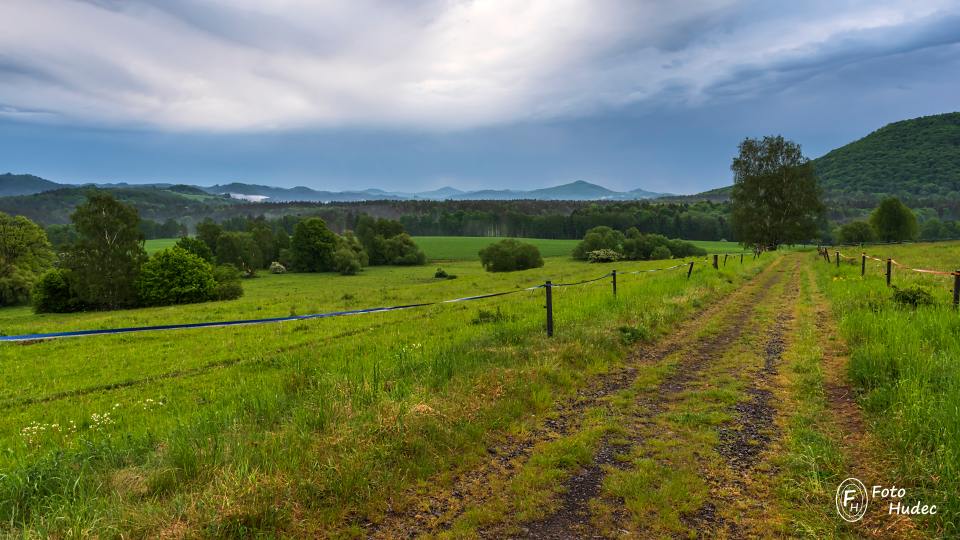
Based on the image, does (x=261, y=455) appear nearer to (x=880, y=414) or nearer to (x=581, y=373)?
(x=581, y=373)

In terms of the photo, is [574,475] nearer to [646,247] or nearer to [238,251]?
[646,247]

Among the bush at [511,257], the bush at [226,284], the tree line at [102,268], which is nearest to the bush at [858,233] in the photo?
the bush at [511,257]

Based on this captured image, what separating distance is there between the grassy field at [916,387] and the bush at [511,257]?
213ft

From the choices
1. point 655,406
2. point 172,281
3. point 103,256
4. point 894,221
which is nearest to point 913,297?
point 655,406

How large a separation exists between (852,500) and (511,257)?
7220cm

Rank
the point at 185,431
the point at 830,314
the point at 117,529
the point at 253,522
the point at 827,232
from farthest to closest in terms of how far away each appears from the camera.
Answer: the point at 827,232
the point at 830,314
the point at 185,431
the point at 253,522
the point at 117,529

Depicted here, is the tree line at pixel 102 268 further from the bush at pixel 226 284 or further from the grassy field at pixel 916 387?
the grassy field at pixel 916 387

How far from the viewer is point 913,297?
11.4 meters

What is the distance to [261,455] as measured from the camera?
4949 millimetres

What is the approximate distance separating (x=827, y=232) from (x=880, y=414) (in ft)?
462

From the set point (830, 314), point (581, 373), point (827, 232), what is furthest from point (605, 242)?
point (581, 373)

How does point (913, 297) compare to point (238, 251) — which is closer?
point (913, 297)

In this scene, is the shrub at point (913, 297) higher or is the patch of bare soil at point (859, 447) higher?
the shrub at point (913, 297)

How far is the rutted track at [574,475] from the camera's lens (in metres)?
4.21
